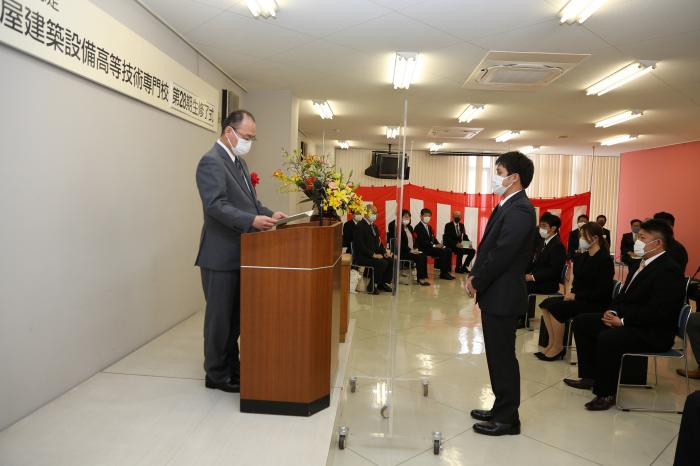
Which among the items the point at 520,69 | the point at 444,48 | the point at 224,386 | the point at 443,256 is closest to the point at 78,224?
the point at 224,386

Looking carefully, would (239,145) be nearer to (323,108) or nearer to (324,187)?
(324,187)

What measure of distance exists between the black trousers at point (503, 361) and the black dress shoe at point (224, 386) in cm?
157

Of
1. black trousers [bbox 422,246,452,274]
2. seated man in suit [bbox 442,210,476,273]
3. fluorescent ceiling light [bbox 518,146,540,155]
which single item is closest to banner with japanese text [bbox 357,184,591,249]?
seated man in suit [bbox 442,210,476,273]

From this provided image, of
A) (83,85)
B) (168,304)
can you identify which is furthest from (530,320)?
(83,85)

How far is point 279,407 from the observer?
8.18 ft

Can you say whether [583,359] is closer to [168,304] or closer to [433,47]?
[433,47]

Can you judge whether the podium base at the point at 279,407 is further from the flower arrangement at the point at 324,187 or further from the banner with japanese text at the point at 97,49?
the banner with japanese text at the point at 97,49

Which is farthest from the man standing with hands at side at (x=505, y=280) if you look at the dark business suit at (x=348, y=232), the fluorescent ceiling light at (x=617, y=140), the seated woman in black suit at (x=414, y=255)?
the fluorescent ceiling light at (x=617, y=140)

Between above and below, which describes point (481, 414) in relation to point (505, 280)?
below

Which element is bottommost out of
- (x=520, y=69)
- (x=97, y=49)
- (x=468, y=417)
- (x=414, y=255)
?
(x=468, y=417)

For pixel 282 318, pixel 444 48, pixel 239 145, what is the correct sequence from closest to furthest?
pixel 282 318
pixel 239 145
pixel 444 48

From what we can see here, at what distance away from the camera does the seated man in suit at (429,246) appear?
907cm

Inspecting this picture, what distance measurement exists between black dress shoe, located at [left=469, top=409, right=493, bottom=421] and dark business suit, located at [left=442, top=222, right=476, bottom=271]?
22.6ft

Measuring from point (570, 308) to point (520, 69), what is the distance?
265 cm
